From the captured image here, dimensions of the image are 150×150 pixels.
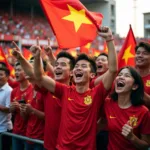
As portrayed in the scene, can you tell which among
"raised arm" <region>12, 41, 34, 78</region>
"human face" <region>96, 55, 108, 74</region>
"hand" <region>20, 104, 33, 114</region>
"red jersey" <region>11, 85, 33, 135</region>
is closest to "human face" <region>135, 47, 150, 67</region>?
"human face" <region>96, 55, 108, 74</region>

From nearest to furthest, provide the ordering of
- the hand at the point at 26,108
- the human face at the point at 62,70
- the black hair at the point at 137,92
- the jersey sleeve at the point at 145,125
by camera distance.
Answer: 1. the jersey sleeve at the point at 145,125
2. the black hair at the point at 137,92
3. the human face at the point at 62,70
4. the hand at the point at 26,108

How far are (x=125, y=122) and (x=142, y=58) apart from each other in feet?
3.46

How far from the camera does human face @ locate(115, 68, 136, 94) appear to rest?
2.89 meters

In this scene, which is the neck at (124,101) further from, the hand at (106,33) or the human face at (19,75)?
the human face at (19,75)

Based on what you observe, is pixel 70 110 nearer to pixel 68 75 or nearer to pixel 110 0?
pixel 68 75

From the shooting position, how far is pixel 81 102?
3053mm

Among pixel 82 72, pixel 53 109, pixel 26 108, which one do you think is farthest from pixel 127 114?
pixel 26 108

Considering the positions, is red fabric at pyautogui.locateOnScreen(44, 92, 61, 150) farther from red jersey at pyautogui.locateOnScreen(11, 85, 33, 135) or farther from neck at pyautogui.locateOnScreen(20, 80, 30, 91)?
neck at pyautogui.locateOnScreen(20, 80, 30, 91)

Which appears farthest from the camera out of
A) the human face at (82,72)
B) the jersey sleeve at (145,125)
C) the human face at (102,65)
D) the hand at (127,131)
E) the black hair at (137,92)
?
the human face at (102,65)

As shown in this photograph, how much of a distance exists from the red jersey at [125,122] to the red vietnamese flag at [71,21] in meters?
1.14

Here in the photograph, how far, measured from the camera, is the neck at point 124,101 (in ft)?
9.44

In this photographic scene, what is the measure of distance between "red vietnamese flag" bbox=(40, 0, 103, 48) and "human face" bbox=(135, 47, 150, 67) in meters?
0.55

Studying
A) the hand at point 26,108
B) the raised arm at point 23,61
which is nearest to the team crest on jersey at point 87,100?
the raised arm at point 23,61

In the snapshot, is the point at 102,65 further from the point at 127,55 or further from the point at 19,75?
the point at 19,75
